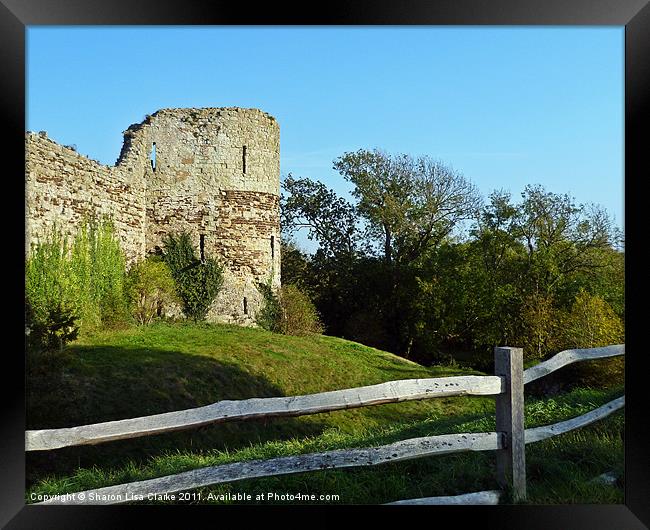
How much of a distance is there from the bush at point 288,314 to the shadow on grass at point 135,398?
3558 mm

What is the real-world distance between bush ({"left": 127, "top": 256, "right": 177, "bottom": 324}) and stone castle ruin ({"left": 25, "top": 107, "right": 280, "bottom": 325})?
24.4 inches

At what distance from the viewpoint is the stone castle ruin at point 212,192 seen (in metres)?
11.3

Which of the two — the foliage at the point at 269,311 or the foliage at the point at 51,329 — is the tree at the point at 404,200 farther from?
the foliage at the point at 51,329

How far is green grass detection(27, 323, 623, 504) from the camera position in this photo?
3281mm

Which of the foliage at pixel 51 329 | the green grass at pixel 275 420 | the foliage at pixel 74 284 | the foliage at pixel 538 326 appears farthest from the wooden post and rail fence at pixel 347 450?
the foliage at pixel 538 326

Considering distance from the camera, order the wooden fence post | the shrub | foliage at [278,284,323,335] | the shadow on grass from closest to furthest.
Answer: the wooden fence post, the shadow on grass, the shrub, foliage at [278,284,323,335]

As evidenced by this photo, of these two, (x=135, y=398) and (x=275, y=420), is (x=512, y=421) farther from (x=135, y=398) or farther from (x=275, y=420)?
(x=135, y=398)

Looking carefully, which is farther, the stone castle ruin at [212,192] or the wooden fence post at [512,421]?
the stone castle ruin at [212,192]

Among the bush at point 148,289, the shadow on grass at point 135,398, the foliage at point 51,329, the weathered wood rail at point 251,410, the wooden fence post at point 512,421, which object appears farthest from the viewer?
the bush at point 148,289

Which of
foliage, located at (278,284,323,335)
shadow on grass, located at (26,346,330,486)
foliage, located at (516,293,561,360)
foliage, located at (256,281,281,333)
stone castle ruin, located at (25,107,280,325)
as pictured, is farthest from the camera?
foliage, located at (256,281,281,333)

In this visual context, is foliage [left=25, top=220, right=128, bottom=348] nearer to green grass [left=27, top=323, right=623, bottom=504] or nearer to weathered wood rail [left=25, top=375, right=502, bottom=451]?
green grass [left=27, top=323, right=623, bottom=504]

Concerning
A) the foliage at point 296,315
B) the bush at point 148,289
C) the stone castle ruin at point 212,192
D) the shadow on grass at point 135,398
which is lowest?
the shadow on grass at point 135,398

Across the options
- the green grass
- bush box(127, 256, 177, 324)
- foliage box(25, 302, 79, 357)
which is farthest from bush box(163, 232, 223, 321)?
foliage box(25, 302, 79, 357)

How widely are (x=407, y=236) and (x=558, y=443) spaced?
10.7m
